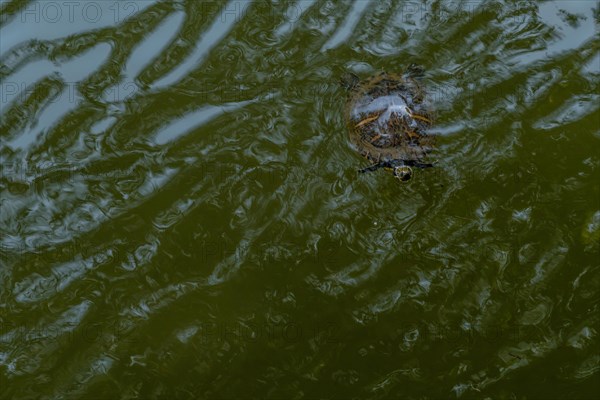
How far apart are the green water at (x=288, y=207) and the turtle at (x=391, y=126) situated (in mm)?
107

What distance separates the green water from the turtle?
0.11m

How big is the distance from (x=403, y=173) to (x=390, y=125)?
380 mm

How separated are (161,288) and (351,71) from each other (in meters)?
2.13

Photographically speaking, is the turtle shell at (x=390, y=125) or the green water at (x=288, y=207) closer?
the green water at (x=288, y=207)

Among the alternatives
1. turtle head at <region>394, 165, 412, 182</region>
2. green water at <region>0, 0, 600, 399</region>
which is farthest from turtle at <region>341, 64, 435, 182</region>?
green water at <region>0, 0, 600, 399</region>

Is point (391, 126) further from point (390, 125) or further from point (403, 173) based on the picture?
point (403, 173)

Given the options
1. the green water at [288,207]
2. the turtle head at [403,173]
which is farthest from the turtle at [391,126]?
the green water at [288,207]

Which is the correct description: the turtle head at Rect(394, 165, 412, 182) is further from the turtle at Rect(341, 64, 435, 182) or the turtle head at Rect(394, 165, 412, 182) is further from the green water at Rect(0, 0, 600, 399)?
the green water at Rect(0, 0, 600, 399)

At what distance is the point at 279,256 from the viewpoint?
3.96 meters

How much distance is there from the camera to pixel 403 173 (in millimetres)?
4102

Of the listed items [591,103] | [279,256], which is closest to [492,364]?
[279,256]

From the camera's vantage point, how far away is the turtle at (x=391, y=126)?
164 inches

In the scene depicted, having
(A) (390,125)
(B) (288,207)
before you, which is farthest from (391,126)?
(B) (288,207)

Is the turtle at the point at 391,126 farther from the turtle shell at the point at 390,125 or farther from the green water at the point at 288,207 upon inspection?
the green water at the point at 288,207
